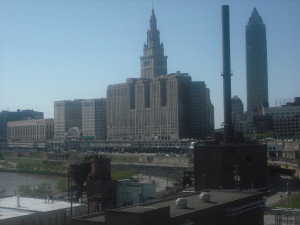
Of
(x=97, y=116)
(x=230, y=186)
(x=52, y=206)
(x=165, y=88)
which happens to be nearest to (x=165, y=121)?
(x=165, y=88)

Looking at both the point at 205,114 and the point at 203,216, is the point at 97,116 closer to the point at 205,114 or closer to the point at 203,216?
the point at 205,114

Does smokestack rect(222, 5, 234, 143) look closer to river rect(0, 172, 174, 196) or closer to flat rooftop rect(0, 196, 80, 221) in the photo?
river rect(0, 172, 174, 196)

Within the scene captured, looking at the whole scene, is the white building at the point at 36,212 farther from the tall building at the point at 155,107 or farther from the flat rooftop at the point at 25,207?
the tall building at the point at 155,107

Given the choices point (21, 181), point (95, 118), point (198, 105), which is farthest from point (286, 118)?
point (21, 181)

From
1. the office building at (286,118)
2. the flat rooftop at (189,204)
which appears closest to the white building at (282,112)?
the office building at (286,118)

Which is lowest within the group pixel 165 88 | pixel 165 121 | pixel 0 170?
pixel 0 170

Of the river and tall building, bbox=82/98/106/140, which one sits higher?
tall building, bbox=82/98/106/140

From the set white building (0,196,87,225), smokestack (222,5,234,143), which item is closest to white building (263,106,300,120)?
smokestack (222,5,234,143)

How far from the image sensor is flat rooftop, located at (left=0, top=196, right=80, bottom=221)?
97.2ft

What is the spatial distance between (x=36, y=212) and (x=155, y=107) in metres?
138

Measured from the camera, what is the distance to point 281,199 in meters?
45.0

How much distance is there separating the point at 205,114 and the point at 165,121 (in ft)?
60.3

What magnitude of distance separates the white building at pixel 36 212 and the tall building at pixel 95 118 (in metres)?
158

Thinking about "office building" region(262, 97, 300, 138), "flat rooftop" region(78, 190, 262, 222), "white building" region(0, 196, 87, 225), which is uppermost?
"office building" region(262, 97, 300, 138)
